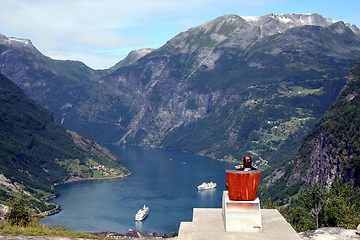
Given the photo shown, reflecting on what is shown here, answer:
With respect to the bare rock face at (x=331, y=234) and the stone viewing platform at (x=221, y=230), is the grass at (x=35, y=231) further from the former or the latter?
A: the bare rock face at (x=331, y=234)

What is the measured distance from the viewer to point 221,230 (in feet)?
109

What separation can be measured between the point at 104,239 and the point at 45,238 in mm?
4739

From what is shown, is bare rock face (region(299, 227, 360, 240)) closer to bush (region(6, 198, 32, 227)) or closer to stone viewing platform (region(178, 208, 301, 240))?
stone viewing platform (region(178, 208, 301, 240))

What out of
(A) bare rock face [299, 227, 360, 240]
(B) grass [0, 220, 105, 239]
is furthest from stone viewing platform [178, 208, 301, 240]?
(B) grass [0, 220, 105, 239]

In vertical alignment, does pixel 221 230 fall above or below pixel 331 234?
above

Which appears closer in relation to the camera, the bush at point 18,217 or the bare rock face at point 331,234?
the bare rock face at point 331,234

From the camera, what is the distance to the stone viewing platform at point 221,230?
104ft

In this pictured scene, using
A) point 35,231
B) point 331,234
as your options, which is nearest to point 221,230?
point 331,234

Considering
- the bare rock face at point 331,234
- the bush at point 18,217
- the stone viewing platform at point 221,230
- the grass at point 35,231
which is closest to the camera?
the stone viewing platform at point 221,230

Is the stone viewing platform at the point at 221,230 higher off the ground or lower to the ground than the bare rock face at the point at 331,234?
higher

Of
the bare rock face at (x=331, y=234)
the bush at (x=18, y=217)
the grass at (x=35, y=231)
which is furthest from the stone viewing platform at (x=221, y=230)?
the bush at (x=18, y=217)

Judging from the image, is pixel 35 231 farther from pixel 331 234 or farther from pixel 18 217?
pixel 331 234

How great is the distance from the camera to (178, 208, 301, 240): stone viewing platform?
104 feet

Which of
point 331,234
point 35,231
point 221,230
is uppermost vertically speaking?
point 221,230
